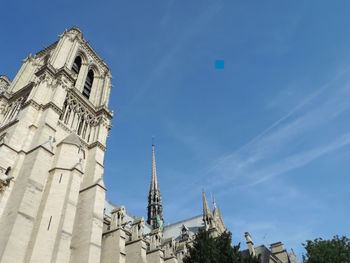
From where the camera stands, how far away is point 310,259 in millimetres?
21188

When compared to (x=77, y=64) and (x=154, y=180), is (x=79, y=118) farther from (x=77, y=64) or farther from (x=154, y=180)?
(x=154, y=180)

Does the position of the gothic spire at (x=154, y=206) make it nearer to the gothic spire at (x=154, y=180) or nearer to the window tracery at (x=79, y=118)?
the gothic spire at (x=154, y=180)

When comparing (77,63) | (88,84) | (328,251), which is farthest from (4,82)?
(328,251)

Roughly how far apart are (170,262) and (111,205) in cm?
1290

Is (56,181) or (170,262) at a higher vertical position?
(56,181)

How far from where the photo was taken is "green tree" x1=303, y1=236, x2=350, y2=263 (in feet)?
68.8

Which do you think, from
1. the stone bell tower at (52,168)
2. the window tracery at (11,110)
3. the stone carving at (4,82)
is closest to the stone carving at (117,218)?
the stone bell tower at (52,168)

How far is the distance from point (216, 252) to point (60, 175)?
41.5ft

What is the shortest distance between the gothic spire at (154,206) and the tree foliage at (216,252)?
33.9 m

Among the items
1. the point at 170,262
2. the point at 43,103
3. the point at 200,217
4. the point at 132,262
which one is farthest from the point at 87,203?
the point at 200,217

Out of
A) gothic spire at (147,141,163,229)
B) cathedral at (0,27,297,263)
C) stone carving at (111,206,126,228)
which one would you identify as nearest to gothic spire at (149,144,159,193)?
gothic spire at (147,141,163,229)

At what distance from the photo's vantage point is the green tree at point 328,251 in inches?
826

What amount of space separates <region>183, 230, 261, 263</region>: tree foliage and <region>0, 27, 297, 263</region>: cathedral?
722 centimetres

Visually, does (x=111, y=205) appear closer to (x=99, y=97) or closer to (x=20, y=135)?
(x=99, y=97)
